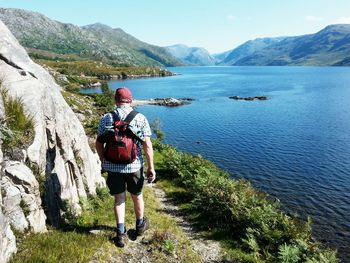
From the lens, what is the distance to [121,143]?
29.7 ft

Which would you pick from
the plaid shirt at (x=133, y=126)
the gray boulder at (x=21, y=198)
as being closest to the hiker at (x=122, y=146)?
the plaid shirt at (x=133, y=126)

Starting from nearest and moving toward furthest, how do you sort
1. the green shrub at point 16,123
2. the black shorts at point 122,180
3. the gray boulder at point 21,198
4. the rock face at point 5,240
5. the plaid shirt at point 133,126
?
the rock face at point 5,240
the gray boulder at point 21,198
the plaid shirt at point 133,126
the black shorts at point 122,180
the green shrub at point 16,123

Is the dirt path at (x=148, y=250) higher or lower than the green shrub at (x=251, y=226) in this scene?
higher

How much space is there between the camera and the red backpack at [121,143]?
9.05m

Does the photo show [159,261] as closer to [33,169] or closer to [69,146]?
[33,169]

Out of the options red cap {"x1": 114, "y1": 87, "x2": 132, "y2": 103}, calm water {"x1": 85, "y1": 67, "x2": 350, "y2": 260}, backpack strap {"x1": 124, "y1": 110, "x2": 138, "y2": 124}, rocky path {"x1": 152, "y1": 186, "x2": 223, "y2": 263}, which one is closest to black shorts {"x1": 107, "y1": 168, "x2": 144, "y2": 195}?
backpack strap {"x1": 124, "y1": 110, "x2": 138, "y2": 124}

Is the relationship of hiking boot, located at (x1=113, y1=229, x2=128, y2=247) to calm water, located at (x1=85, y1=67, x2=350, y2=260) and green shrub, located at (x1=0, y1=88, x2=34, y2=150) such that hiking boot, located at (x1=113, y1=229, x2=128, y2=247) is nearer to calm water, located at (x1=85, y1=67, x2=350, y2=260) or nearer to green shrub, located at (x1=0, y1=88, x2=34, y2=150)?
green shrub, located at (x1=0, y1=88, x2=34, y2=150)

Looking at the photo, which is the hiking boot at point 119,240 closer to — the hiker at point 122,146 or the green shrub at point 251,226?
the hiker at point 122,146

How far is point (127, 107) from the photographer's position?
9461mm

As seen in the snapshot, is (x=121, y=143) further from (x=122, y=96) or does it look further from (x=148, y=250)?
(x=148, y=250)

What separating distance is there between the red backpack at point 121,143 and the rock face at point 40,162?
8.86 feet

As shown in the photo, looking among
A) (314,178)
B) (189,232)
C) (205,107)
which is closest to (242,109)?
(205,107)

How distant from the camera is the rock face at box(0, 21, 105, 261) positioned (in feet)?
29.8

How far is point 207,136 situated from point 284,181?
24610 millimetres
